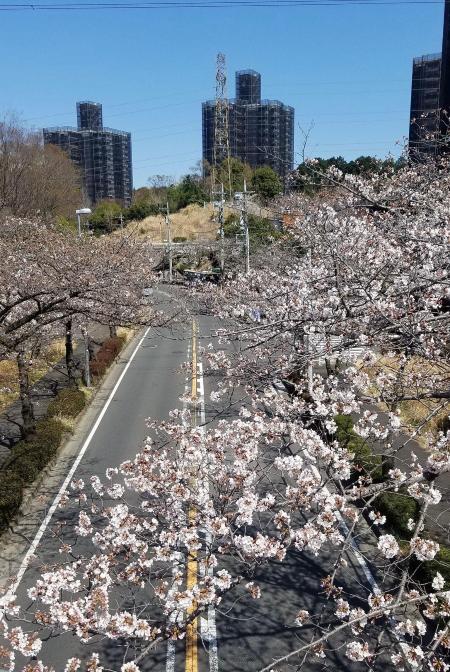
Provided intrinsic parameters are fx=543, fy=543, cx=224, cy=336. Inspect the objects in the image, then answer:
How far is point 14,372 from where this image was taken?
848 inches

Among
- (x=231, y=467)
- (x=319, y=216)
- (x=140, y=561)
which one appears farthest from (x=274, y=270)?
(x=140, y=561)

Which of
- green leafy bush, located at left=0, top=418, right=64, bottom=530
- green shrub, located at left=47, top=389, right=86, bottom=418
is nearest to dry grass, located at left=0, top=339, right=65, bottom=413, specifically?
green shrub, located at left=47, top=389, right=86, bottom=418

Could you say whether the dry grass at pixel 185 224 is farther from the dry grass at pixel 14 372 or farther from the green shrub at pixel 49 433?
the green shrub at pixel 49 433

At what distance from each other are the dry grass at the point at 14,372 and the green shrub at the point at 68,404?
3.94 ft

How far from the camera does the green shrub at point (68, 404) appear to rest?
1712cm

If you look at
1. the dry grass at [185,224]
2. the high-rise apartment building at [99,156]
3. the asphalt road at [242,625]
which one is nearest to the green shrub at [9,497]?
the asphalt road at [242,625]

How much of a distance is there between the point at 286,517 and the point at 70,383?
55.1 feet

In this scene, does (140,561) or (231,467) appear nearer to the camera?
(140,561)

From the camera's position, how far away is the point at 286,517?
503 centimetres

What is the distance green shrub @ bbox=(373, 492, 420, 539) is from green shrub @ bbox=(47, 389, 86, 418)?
411 inches

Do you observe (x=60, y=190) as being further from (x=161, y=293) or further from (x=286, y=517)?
(x=286, y=517)

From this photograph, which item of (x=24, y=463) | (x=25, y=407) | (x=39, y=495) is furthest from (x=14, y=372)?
(x=39, y=495)

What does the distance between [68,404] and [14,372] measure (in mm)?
5225

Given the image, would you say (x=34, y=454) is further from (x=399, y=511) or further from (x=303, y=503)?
(x=303, y=503)
